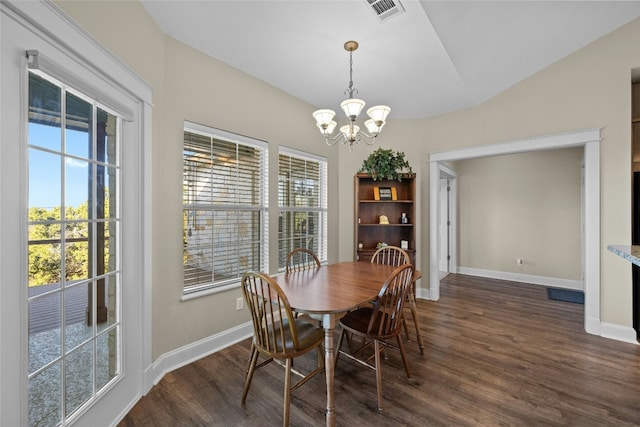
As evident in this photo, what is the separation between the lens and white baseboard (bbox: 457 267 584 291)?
4.74m

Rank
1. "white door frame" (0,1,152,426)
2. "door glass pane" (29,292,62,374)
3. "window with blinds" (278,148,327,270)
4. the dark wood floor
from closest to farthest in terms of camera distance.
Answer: "white door frame" (0,1,152,426), "door glass pane" (29,292,62,374), the dark wood floor, "window with blinds" (278,148,327,270)

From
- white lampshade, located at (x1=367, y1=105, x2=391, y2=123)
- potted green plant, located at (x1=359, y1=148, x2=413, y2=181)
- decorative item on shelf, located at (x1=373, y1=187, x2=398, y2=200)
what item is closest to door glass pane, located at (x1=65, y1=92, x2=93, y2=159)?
white lampshade, located at (x1=367, y1=105, x2=391, y2=123)

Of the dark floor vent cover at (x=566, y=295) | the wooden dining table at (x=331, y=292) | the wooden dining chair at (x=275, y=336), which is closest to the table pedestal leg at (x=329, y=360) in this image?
the wooden dining table at (x=331, y=292)

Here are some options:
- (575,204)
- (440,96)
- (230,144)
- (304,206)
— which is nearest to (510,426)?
(304,206)

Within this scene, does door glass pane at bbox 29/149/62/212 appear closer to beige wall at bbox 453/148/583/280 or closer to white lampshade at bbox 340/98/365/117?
white lampshade at bbox 340/98/365/117

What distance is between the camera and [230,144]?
2889mm

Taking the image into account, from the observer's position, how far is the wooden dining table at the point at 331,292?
166 centimetres

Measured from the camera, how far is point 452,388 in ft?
6.79

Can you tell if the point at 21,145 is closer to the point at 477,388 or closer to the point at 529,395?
the point at 477,388

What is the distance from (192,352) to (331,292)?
150cm

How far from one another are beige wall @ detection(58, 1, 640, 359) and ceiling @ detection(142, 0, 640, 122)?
19 cm

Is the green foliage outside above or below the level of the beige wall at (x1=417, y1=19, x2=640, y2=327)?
below

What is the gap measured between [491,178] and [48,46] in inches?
253

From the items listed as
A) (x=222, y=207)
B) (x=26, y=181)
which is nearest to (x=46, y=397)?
(x=26, y=181)
